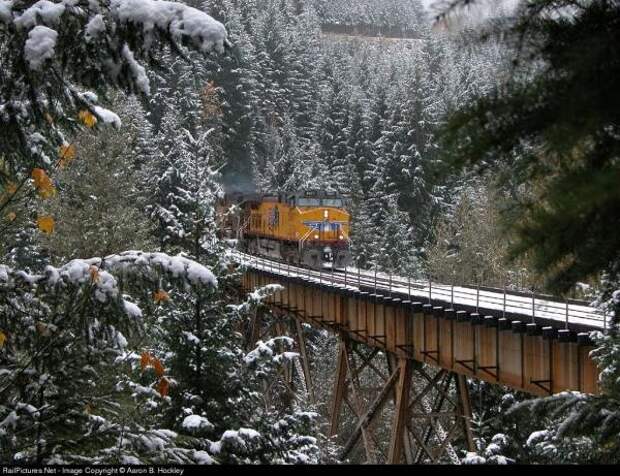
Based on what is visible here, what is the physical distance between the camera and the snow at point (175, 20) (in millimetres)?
4812

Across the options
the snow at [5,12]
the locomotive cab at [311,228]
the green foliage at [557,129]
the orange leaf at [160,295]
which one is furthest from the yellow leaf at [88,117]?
the locomotive cab at [311,228]

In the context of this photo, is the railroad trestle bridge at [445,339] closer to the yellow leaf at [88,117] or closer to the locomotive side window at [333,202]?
the yellow leaf at [88,117]

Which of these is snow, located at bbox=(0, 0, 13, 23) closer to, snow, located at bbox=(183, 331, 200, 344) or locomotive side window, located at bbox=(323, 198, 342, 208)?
snow, located at bbox=(183, 331, 200, 344)

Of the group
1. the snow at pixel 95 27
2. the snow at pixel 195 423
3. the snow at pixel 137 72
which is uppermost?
the snow at pixel 95 27

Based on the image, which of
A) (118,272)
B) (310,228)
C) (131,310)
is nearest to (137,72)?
(118,272)

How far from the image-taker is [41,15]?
16.1 ft

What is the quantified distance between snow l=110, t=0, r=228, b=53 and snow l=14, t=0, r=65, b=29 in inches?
15.0

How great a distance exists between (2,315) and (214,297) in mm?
5233

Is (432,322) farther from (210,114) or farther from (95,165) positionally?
(210,114)

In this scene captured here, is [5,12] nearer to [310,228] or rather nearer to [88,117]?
[88,117]

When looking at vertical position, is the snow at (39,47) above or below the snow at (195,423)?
above

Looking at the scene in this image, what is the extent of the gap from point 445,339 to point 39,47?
14.5 metres

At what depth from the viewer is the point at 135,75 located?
17.5ft

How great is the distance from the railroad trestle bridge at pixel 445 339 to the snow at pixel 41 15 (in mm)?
7011
